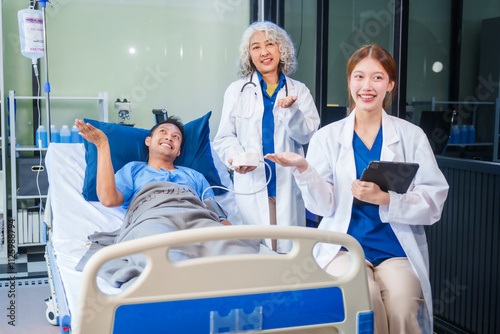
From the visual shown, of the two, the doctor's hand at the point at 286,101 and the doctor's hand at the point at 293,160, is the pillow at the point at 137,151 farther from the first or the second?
the doctor's hand at the point at 293,160

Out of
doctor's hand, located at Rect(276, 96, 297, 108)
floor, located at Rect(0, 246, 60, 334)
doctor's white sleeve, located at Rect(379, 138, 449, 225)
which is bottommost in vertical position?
floor, located at Rect(0, 246, 60, 334)

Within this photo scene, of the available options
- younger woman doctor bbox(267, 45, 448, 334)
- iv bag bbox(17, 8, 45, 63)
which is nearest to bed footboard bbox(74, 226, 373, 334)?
younger woman doctor bbox(267, 45, 448, 334)

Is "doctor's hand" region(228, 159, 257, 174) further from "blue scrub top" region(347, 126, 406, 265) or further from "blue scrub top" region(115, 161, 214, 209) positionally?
"blue scrub top" region(347, 126, 406, 265)

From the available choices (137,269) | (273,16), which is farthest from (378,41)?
(137,269)

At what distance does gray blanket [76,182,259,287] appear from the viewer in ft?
5.09

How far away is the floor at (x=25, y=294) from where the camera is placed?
2.52m

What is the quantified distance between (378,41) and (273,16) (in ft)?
3.77

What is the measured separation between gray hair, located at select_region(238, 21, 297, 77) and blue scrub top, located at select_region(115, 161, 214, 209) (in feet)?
2.01

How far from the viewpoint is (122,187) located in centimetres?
217

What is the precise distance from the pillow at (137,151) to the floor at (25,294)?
765 millimetres

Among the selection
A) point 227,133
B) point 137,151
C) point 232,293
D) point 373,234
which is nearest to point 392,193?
point 373,234

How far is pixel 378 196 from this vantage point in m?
1.44

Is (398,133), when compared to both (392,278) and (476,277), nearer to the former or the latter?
(392,278)

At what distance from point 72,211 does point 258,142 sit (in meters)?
0.93
